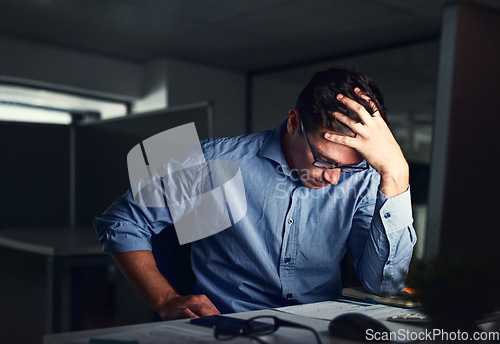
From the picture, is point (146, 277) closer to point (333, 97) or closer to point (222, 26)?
point (333, 97)

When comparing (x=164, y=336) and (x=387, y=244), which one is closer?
(x=164, y=336)

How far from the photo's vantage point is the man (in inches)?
39.9

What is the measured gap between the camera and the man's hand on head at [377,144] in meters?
0.98

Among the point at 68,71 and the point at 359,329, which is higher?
the point at 68,71

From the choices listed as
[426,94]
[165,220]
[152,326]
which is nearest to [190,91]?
[426,94]

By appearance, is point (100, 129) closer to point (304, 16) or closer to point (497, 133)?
point (304, 16)

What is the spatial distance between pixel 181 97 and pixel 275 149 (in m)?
3.94

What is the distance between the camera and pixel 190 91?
5094 mm

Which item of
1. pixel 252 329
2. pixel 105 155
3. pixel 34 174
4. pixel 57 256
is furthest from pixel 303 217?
pixel 34 174

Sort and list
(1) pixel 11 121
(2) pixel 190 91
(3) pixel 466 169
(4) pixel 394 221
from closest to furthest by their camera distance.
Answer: (3) pixel 466 169, (4) pixel 394 221, (1) pixel 11 121, (2) pixel 190 91

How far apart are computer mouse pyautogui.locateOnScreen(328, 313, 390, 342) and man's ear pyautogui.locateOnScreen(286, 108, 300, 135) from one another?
0.53 meters

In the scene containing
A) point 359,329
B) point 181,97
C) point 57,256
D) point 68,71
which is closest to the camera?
point 359,329

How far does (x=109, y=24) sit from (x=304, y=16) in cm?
150

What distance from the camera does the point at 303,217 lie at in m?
1.18
